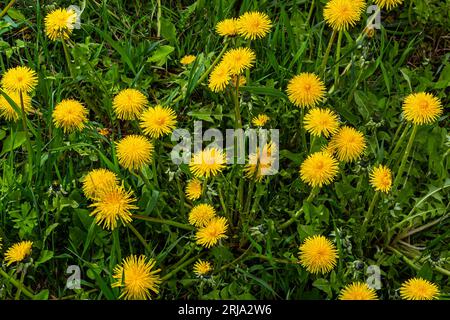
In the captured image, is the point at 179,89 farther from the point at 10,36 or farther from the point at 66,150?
the point at 10,36

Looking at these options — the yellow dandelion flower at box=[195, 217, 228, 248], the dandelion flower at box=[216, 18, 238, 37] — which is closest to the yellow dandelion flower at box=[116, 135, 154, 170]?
the yellow dandelion flower at box=[195, 217, 228, 248]

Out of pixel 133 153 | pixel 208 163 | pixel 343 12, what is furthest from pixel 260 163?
pixel 343 12

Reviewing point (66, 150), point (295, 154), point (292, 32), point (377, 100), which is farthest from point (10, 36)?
point (377, 100)

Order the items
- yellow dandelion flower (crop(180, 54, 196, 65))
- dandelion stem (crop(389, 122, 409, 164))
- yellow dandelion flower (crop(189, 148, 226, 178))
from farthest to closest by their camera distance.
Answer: yellow dandelion flower (crop(180, 54, 196, 65)) < dandelion stem (crop(389, 122, 409, 164)) < yellow dandelion flower (crop(189, 148, 226, 178))

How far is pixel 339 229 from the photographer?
1.94 metres

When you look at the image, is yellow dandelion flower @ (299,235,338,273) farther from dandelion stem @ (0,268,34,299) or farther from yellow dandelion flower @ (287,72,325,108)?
dandelion stem @ (0,268,34,299)

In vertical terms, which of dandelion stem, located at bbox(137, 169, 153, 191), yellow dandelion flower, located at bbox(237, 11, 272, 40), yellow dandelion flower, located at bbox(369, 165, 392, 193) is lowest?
yellow dandelion flower, located at bbox(369, 165, 392, 193)

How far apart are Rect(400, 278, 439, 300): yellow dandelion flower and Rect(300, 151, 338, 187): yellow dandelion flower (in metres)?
0.39

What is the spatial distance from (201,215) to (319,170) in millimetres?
391

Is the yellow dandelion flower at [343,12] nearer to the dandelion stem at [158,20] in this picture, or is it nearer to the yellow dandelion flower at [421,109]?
the yellow dandelion flower at [421,109]

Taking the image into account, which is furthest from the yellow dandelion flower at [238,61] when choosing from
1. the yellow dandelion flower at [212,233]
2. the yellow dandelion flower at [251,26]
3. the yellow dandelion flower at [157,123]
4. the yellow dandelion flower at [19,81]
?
the yellow dandelion flower at [19,81]

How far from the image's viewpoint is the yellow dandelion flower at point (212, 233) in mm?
1800

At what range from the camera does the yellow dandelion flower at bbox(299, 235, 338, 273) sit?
1752mm

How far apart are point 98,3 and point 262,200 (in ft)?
4.06
